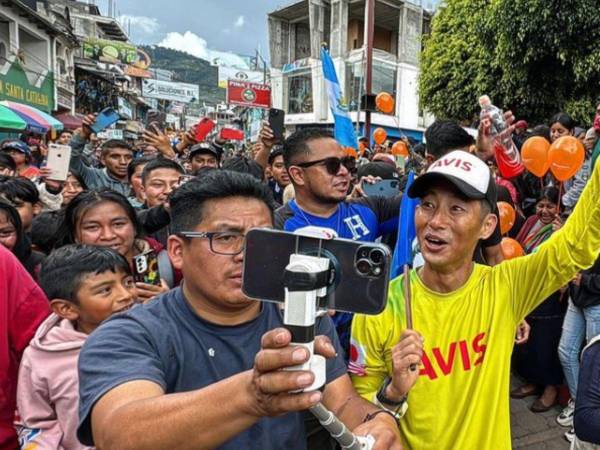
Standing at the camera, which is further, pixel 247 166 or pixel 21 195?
pixel 247 166

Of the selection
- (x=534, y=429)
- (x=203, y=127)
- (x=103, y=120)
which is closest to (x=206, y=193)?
(x=534, y=429)

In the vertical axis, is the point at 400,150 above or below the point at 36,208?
above

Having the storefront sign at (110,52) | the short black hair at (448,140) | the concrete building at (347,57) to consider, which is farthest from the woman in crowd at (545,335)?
the storefront sign at (110,52)

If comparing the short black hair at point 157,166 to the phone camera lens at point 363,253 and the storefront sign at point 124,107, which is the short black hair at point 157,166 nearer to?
the phone camera lens at point 363,253

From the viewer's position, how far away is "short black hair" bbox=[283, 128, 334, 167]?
2.95 meters

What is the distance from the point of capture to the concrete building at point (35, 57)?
1698 centimetres

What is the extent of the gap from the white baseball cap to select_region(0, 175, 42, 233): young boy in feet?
8.83

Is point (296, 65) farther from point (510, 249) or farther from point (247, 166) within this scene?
point (510, 249)

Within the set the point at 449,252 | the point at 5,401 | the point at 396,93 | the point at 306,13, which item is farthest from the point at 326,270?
the point at 306,13

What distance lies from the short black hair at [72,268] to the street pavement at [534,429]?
304 centimetres

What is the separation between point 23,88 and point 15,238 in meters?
18.4

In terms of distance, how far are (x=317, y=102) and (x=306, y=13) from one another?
6.04 meters

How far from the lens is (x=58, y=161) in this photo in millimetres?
3781

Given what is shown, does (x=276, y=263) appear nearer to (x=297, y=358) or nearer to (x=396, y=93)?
(x=297, y=358)
